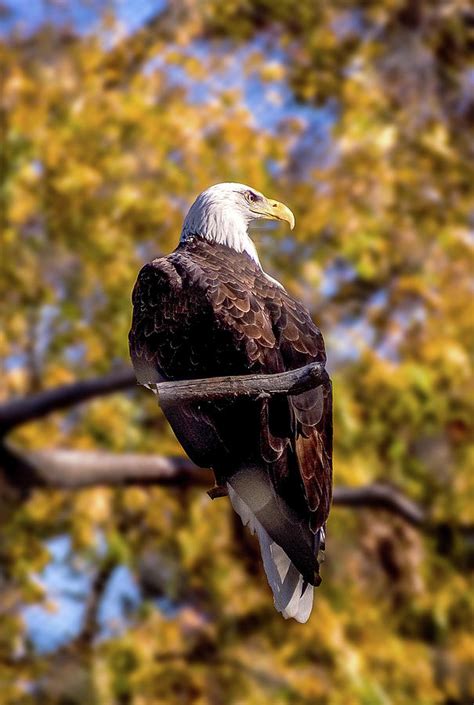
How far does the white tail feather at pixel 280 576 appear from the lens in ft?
3.61

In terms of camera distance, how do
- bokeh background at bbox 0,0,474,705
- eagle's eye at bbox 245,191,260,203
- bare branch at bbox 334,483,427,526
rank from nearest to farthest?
eagle's eye at bbox 245,191,260,203 < bare branch at bbox 334,483,427,526 < bokeh background at bbox 0,0,474,705

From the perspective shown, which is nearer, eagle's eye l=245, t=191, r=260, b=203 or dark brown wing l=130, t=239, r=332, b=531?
dark brown wing l=130, t=239, r=332, b=531

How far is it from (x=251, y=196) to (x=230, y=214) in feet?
0.30

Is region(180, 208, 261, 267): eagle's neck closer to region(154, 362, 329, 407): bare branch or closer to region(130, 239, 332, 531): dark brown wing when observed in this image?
region(130, 239, 332, 531): dark brown wing

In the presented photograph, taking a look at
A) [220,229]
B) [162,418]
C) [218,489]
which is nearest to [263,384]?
[218,489]

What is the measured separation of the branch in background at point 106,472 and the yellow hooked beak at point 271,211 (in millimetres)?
3950

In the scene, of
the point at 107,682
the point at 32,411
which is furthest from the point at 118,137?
the point at 32,411

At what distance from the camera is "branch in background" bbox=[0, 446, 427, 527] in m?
6.98

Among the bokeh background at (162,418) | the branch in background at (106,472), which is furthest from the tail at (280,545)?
the bokeh background at (162,418)

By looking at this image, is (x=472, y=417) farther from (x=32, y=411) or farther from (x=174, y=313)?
(x=174, y=313)

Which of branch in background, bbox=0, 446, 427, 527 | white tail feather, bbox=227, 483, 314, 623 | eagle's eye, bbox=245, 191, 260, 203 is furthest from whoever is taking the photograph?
branch in background, bbox=0, 446, 427, 527

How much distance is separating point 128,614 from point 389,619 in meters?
4.28

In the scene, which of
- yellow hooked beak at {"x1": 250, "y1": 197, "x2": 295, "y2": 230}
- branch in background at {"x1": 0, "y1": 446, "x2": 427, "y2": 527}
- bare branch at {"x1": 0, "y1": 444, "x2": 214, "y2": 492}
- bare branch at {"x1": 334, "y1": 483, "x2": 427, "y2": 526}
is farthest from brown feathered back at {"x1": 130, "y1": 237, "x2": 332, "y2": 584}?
bare branch at {"x1": 0, "y1": 444, "x2": 214, "y2": 492}

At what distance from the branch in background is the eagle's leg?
426cm
